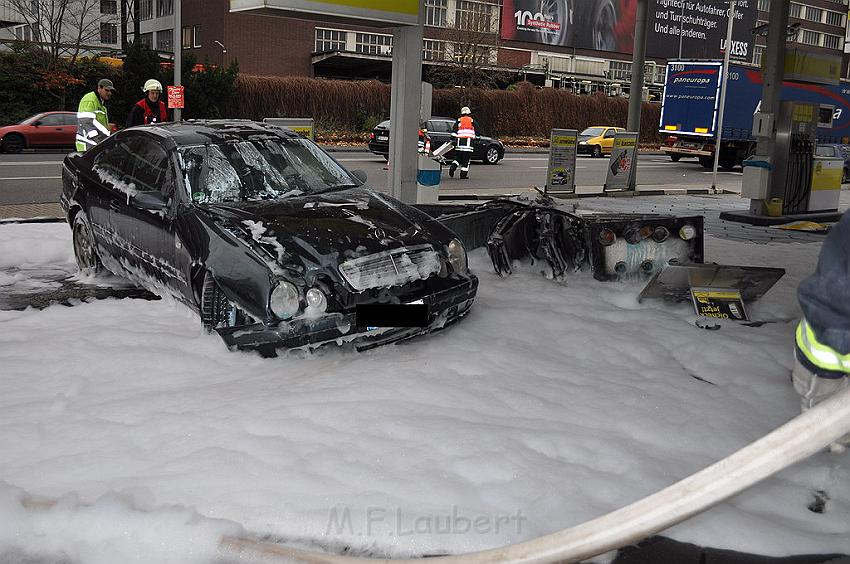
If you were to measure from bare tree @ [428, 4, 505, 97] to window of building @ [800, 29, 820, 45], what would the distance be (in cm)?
4749

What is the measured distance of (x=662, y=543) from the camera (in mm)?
3332

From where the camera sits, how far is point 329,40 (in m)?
51.9

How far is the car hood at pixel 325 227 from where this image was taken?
508cm

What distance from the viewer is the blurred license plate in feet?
16.6

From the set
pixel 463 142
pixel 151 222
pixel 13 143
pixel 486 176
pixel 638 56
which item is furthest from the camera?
pixel 13 143

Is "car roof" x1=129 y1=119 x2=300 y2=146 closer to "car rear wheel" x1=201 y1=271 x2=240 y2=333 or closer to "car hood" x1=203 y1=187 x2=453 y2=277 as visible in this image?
"car hood" x1=203 y1=187 x2=453 y2=277

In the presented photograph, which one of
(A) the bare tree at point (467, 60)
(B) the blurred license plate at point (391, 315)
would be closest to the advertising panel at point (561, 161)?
(B) the blurred license plate at point (391, 315)

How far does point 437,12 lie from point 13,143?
3964 cm

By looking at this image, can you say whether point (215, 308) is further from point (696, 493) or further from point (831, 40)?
point (831, 40)

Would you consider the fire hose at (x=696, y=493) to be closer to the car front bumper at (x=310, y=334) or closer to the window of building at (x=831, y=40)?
the car front bumper at (x=310, y=334)

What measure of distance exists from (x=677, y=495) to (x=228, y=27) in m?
50.2

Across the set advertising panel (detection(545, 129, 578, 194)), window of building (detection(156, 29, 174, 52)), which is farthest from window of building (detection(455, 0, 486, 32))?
advertising panel (detection(545, 129, 578, 194))

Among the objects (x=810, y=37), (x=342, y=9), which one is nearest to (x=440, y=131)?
(x=342, y=9)

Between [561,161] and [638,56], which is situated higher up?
[638,56]
